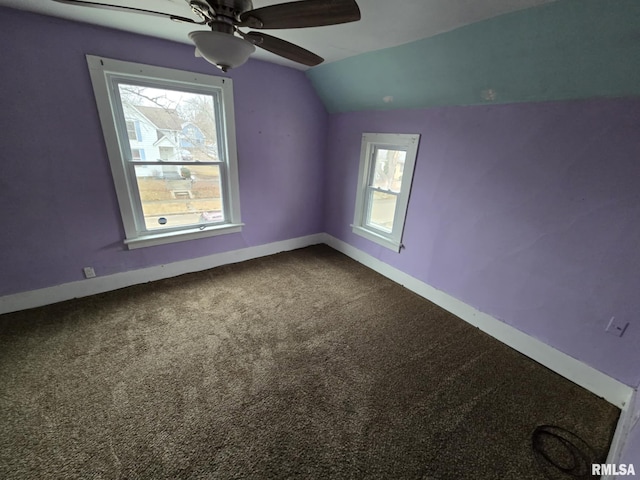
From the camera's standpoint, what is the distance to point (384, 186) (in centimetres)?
301

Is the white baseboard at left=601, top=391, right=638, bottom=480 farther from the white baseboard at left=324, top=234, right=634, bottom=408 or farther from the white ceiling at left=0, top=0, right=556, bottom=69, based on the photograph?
the white ceiling at left=0, top=0, right=556, bottom=69

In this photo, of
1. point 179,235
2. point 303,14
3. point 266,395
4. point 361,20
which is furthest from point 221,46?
point 179,235

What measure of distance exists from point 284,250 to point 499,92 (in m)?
2.84

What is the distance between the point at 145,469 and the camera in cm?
120

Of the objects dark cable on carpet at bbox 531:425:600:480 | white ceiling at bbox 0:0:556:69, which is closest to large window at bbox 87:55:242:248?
white ceiling at bbox 0:0:556:69

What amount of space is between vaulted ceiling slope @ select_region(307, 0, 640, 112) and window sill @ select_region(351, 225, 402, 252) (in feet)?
4.62

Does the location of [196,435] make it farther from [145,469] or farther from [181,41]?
[181,41]

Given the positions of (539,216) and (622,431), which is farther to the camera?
(539,216)

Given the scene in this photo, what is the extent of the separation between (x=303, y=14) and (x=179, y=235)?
7.77 feet

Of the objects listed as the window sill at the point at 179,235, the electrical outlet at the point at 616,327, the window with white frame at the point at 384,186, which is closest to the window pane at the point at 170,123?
the window sill at the point at 179,235

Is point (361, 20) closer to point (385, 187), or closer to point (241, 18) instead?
point (241, 18)

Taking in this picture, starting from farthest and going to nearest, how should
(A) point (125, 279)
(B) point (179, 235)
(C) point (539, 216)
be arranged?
(B) point (179, 235) < (A) point (125, 279) < (C) point (539, 216)

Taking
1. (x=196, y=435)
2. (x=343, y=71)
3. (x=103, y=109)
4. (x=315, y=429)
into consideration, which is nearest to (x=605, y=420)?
(x=315, y=429)

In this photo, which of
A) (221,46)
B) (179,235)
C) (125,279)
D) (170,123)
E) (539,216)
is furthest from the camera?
(179,235)
